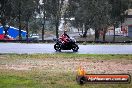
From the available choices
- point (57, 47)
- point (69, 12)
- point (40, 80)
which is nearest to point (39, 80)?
point (40, 80)

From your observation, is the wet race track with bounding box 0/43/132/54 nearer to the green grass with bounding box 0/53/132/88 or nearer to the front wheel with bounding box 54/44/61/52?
the front wheel with bounding box 54/44/61/52

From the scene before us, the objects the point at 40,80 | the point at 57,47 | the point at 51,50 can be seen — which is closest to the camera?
the point at 40,80

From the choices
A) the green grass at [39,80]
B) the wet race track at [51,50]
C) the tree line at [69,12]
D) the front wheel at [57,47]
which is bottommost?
the wet race track at [51,50]

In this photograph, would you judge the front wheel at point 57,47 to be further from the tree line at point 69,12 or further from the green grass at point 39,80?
the tree line at point 69,12

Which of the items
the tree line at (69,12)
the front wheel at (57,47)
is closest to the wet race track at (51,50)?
the front wheel at (57,47)

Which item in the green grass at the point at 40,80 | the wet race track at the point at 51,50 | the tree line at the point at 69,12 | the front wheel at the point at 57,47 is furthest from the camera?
the tree line at the point at 69,12

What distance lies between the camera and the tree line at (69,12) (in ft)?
192

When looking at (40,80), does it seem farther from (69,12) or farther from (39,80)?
(69,12)

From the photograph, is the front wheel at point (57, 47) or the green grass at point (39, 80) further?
the front wheel at point (57, 47)

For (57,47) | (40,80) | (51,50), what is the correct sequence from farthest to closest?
(57,47), (51,50), (40,80)

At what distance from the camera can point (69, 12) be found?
73562mm

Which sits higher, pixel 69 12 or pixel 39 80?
pixel 69 12

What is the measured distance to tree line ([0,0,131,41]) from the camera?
58.4 m

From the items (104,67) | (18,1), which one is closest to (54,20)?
(18,1)
